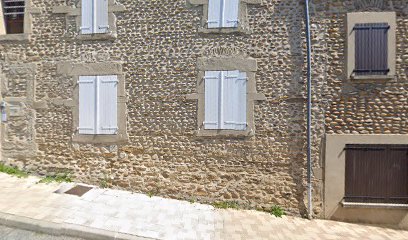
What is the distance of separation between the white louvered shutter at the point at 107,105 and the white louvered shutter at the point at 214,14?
8.57ft

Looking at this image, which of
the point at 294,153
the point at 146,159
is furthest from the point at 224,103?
the point at 146,159

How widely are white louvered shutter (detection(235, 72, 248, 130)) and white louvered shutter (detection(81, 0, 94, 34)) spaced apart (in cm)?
381

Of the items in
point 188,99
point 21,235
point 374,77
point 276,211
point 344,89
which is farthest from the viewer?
point 188,99

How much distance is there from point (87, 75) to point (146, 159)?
253 cm

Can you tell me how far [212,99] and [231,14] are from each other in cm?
198

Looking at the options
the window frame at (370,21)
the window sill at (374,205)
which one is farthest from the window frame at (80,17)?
the window sill at (374,205)

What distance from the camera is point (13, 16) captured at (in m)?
6.32

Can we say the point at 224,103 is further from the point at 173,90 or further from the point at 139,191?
the point at 139,191

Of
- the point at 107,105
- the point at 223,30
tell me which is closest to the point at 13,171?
the point at 107,105

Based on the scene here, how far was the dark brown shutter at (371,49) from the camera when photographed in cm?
496

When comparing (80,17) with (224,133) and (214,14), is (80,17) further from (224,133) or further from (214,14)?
(224,133)

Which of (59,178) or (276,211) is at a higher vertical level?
(59,178)

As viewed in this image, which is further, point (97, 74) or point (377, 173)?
point (97, 74)

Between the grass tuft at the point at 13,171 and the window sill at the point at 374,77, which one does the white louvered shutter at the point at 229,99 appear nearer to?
the window sill at the point at 374,77
